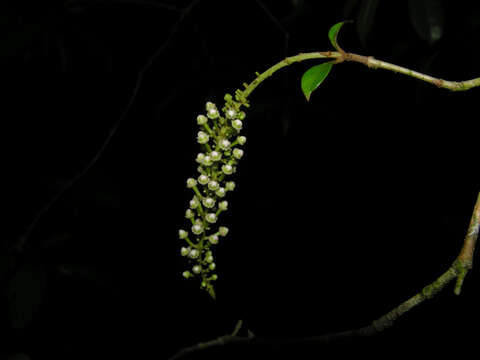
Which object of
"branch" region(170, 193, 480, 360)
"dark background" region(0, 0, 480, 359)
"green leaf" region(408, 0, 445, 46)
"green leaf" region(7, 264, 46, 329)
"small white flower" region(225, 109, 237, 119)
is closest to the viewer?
"branch" region(170, 193, 480, 360)

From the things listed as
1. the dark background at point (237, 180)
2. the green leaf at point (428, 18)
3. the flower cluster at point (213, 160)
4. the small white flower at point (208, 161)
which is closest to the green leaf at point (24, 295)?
the dark background at point (237, 180)

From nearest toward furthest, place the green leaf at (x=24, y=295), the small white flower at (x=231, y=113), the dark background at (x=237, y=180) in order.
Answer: the small white flower at (x=231, y=113), the green leaf at (x=24, y=295), the dark background at (x=237, y=180)

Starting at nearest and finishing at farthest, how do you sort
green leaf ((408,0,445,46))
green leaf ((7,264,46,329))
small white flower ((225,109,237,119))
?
small white flower ((225,109,237,119)) < green leaf ((408,0,445,46)) < green leaf ((7,264,46,329))

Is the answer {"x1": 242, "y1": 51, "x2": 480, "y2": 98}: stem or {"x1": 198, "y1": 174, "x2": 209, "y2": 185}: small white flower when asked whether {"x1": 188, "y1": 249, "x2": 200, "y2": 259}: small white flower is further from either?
{"x1": 242, "y1": 51, "x2": 480, "y2": 98}: stem

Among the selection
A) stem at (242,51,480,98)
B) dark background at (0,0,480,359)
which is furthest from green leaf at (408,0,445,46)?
stem at (242,51,480,98)

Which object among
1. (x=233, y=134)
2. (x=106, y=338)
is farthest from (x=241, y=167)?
(x=233, y=134)

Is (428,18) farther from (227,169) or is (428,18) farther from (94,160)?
(94,160)

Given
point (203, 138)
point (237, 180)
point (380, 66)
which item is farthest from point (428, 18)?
point (237, 180)

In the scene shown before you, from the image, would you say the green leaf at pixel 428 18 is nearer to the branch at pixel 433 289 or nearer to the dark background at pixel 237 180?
the dark background at pixel 237 180
